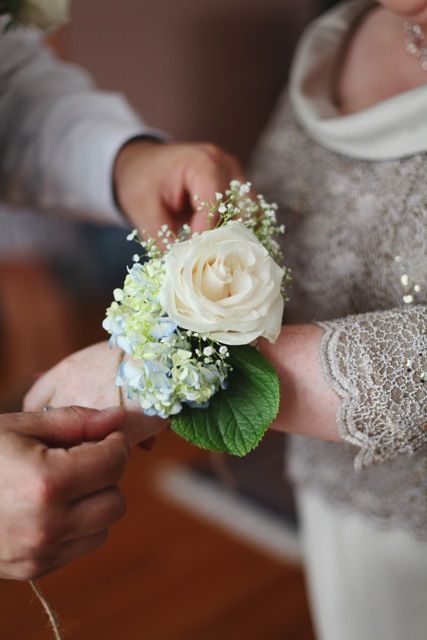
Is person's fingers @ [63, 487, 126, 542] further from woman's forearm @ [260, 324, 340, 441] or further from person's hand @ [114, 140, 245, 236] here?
person's hand @ [114, 140, 245, 236]

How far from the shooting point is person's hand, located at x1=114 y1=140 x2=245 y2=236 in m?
1.07

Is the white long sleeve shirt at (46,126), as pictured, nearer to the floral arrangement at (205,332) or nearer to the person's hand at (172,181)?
the person's hand at (172,181)

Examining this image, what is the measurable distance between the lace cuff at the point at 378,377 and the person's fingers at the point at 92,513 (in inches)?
10.8

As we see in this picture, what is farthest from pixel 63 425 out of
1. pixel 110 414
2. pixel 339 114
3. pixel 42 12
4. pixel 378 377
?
pixel 339 114

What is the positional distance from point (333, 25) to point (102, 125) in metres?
0.45

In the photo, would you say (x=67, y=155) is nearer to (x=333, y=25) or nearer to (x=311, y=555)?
(x=333, y=25)

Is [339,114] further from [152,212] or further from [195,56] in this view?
[195,56]

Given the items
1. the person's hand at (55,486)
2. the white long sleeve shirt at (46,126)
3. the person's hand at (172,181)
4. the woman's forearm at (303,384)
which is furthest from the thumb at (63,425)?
the white long sleeve shirt at (46,126)

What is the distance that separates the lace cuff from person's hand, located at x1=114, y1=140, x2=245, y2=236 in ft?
0.89

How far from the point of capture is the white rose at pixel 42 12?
3.51 ft

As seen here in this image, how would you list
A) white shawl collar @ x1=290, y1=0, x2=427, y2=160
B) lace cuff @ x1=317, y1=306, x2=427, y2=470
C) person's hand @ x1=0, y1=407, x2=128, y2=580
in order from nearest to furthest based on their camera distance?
person's hand @ x1=0, y1=407, x2=128, y2=580, lace cuff @ x1=317, y1=306, x2=427, y2=470, white shawl collar @ x1=290, y1=0, x2=427, y2=160

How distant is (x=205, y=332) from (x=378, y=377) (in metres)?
0.22

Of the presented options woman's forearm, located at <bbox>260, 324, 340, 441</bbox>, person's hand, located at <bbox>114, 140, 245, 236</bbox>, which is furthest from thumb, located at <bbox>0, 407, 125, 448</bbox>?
person's hand, located at <bbox>114, 140, 245, 236</bbox>

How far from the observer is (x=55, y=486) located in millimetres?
728
